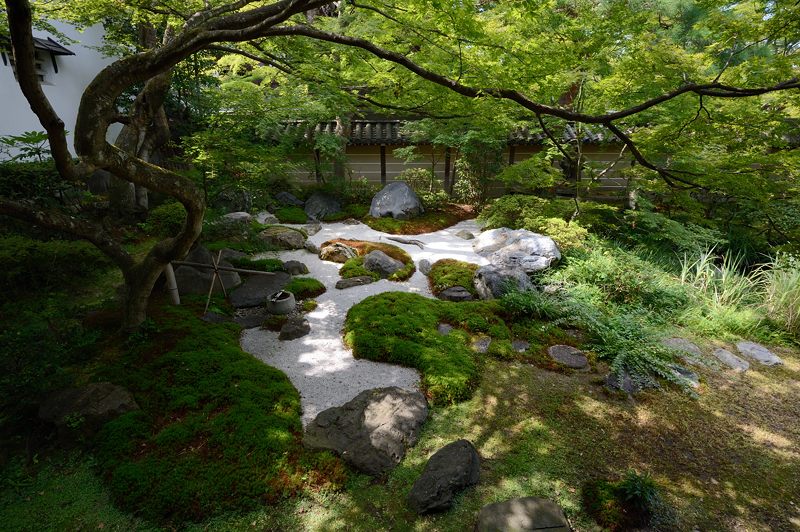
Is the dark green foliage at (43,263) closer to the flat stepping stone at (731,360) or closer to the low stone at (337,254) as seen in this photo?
the low stone at (337,254)

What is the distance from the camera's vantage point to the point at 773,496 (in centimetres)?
383

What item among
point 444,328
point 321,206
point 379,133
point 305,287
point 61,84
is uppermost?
point 61,84

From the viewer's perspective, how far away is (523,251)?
909cm

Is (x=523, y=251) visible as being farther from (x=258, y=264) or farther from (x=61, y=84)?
(x=61, y=84)

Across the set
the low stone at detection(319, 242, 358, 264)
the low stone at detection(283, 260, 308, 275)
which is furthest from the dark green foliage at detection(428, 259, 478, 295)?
the low stone at detection(283, 260, 308, 275)

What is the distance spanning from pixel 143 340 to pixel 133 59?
3.66 metres

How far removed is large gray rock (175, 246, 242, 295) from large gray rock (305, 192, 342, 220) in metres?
5.85

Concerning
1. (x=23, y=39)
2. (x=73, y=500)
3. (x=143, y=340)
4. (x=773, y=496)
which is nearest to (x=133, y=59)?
(x=23, y=39)

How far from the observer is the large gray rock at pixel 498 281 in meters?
7.68

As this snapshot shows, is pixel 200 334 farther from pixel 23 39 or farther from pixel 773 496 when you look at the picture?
pixel 773 496

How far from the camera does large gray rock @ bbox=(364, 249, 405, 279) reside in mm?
8836

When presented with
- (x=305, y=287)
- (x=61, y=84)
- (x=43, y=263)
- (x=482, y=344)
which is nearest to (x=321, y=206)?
(x=305, y=287)

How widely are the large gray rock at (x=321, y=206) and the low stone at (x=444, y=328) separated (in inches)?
308

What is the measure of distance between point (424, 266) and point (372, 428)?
5365 mm
